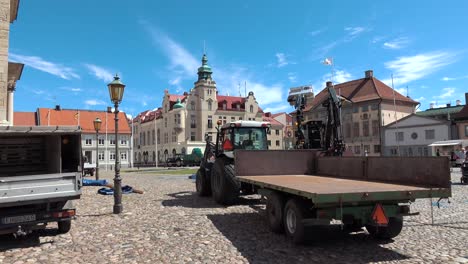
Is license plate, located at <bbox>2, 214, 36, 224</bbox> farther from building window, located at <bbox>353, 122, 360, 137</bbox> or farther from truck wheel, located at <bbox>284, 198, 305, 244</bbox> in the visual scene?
building window, located at <bbox>353, 122, 360, 137</bbox>

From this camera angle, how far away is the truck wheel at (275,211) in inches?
298

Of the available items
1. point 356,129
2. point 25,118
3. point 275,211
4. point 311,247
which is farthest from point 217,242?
point 25,118

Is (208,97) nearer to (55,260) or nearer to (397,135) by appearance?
(397,135)

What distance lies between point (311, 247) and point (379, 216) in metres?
1.31

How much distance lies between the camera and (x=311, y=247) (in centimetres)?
678

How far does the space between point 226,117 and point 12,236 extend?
76.5 m

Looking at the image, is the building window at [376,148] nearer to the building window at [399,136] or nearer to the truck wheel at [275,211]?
the building window at [399,136]

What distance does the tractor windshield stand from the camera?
43.2ft

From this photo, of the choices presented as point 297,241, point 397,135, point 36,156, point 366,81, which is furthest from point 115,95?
point 366,81

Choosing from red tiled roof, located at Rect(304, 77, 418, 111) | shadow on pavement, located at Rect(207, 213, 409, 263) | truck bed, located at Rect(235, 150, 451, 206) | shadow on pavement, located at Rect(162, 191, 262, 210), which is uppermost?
red tiled roof, located at Rect(304, 77, 418, 111)

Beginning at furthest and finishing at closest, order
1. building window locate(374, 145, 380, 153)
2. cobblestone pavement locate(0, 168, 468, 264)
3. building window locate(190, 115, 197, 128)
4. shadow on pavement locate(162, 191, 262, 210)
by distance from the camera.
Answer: building window locate(190, 115, 197, 128) < building window locate(374, 145, 380, 153) < shadow on pavement locate(162, 191, 262, 210) < cobblestone pavement locate(0, 168, 468, 264)

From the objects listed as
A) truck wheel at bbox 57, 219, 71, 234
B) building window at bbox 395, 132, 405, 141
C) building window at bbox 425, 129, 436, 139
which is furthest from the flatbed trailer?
building window at bbox 395, 132, 405, 141

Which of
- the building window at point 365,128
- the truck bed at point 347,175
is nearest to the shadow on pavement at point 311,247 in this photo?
the truck bed at point 347,175

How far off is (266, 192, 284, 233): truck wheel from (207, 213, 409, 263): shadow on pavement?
0.53ft
